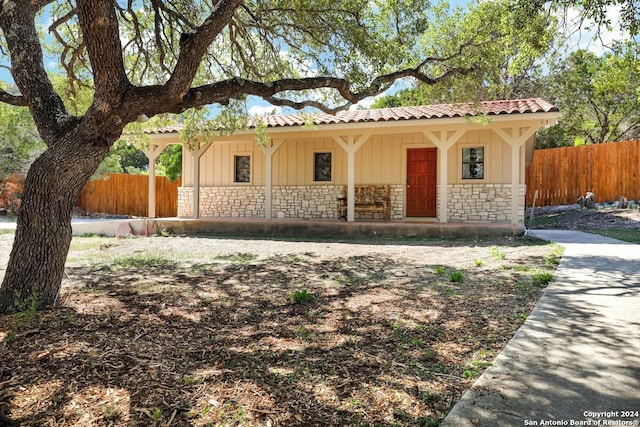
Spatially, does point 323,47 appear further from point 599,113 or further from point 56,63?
point 599,113

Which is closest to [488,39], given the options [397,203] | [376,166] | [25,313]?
[376,166]

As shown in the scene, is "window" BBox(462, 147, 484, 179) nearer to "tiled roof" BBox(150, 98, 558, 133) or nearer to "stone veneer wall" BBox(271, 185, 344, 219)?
"tiled roof" BBox(150, 98, 558, 133)

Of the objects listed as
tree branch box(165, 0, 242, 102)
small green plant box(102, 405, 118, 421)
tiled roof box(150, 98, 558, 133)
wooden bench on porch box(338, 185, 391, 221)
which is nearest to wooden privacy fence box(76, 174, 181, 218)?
tiled roof box(150, 98, 558, 133)

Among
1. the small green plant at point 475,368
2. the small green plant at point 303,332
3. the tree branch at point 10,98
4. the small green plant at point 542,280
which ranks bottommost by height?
the small green plant at point 303,332

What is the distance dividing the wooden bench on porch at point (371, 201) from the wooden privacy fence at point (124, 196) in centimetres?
1170

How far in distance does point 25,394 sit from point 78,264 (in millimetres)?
4946

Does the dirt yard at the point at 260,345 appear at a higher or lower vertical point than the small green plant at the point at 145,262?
lower

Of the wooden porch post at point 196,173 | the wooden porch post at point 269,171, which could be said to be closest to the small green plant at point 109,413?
the wooden porch post at point 269,171

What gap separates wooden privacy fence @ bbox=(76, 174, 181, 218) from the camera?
21.5m

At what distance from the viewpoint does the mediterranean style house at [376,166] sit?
10.9 m

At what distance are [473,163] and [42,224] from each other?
11.2 metres

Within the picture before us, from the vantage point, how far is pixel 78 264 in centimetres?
670

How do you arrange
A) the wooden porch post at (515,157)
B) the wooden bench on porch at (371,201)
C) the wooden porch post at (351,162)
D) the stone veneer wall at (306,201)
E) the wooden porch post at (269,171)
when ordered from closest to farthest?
the wooden porch post at (515,157) → the wooden porch post at (351,162) → the wooden bench on porch at (371,201) → the wooden porch post at (269,171) → the stone veneer wall at (306,201)

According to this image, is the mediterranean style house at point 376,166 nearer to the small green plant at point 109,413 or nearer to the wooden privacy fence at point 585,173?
the wooden privacy fence at point 585,173
